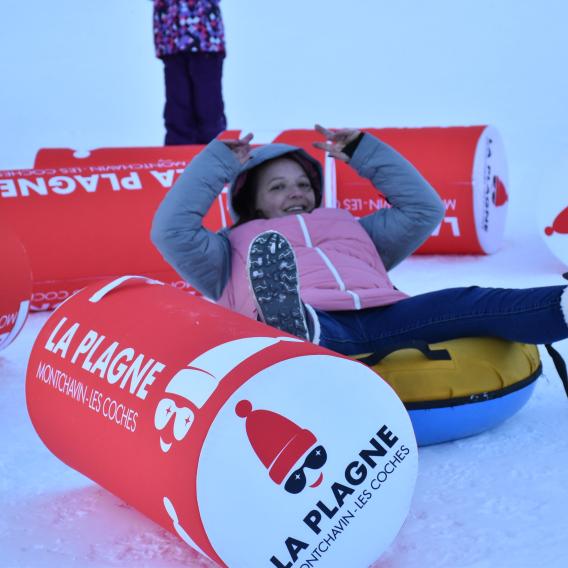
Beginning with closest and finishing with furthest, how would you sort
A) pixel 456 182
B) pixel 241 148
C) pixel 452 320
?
pixel 452 320
pixel 241 148
pixel 456 182

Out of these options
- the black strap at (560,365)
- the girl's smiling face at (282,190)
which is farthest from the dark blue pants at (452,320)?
the girl's smiling face at (282,190)

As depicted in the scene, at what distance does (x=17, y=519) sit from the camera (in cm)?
151

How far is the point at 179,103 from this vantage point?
399cm

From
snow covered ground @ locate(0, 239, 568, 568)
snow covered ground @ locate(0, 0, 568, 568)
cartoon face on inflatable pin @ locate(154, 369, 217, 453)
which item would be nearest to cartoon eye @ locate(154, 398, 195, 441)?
cartoon face on inflatable pin @ locate(154, 369, 217, 453)

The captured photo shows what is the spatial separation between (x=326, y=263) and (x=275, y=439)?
935 millimetres

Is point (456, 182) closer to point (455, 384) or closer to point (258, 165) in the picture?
point (258, 165)

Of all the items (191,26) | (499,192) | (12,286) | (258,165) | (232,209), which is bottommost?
(499,192)

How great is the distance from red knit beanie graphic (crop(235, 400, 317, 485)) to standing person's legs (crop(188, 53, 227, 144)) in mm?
2904

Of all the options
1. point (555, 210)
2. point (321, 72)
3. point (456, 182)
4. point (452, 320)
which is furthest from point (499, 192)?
point (321, 72)

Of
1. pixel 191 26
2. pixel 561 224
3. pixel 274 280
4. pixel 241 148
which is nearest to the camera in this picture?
pixel 274 280

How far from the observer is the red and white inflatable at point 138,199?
112 inches

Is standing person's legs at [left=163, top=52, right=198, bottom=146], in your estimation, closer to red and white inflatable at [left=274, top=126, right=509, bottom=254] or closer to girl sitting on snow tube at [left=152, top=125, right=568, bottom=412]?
red and white inflatable at [left=274, top=126, right=509, bottom=254]

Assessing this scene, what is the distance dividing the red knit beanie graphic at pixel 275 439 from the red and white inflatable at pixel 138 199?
1.78 m

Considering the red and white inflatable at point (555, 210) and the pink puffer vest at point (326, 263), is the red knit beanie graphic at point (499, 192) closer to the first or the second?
the red and white inflatable at point (555, 210)
